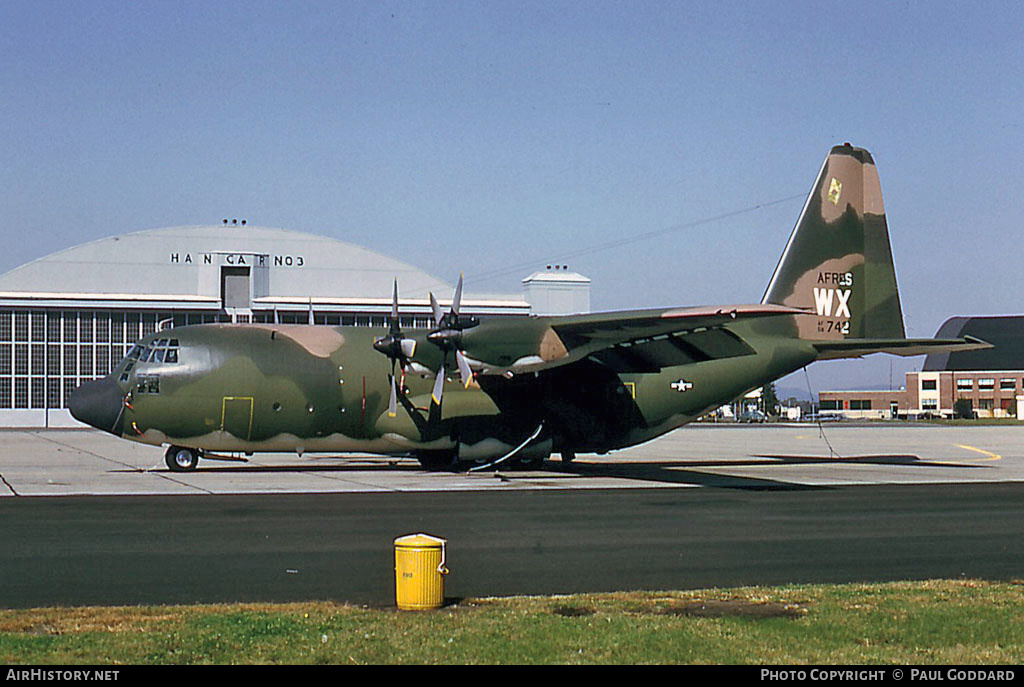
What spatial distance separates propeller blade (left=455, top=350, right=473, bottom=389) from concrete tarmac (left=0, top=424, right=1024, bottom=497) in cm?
267

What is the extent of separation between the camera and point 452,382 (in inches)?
1246

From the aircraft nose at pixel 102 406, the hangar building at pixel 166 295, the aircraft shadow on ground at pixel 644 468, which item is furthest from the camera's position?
the hangar building at pixel 166 295

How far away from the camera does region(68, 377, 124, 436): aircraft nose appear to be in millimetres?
30250

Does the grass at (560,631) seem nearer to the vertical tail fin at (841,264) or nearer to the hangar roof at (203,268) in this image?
the vertical tail fin at (841,264)

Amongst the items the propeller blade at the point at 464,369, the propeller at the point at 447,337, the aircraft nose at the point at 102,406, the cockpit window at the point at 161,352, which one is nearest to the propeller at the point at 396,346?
the propeller at the point at 447,337

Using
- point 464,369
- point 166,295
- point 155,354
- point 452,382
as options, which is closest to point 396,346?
point 464,369

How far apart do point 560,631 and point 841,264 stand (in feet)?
92.9

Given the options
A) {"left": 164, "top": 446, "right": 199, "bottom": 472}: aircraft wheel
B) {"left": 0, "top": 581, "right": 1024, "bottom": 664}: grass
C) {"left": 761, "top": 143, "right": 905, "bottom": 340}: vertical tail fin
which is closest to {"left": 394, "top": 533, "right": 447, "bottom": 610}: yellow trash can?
{"left": 0, "top": 581, "right": 1024, "bottom": 664}: grass

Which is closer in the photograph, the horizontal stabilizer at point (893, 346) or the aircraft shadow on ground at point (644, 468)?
the aircraft shadow on ground at point (644, 468)

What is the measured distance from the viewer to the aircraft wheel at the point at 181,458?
1241 inches

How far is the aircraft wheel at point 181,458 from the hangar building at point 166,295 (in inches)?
1873

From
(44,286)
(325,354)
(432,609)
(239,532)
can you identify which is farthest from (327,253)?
(432,609)

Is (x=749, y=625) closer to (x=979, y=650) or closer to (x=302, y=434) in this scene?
(x=979, y=650)
